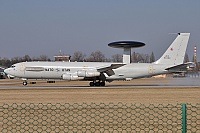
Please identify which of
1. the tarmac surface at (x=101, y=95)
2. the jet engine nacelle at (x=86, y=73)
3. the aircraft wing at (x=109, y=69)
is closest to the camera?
the tarmac surface at (x=101, y=95)

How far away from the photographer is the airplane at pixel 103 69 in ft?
165

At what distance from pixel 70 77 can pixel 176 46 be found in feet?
48.9

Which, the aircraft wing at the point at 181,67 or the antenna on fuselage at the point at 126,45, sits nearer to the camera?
the aircraft wing at the point at 181,67

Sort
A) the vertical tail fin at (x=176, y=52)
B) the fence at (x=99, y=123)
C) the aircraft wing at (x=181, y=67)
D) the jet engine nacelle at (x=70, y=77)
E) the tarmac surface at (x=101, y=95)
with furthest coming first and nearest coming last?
the vertical tail fin at (x=176, y=52)
the jet engine nacelle at (x=70, y=77)
the aircraft wing at (x=181, y=67)
the tarmac surface at (x=101, y=95)
the fence at (x=99, y=123)

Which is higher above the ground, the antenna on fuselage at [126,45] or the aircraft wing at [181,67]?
the antenna on fuselage at [126,45]

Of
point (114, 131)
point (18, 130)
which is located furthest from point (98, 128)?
point (18, 130)

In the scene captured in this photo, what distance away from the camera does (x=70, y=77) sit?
163ft

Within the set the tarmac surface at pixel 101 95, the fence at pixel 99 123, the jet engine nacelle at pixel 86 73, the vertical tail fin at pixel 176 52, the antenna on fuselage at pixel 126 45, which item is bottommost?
the fence at pixel 99 123

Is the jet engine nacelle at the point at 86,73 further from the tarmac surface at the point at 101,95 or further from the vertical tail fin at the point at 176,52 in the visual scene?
the vertical tail fin at the point at 176,52

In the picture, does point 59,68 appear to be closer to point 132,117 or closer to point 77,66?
point 77,66

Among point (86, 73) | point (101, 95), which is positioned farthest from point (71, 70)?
point (101, 95)

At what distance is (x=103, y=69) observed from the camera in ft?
165

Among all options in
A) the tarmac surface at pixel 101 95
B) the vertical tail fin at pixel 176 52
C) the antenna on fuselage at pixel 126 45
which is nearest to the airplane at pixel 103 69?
the vertical tail fin at pixel 176 52

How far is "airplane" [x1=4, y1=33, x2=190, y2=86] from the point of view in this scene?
5038 cm
